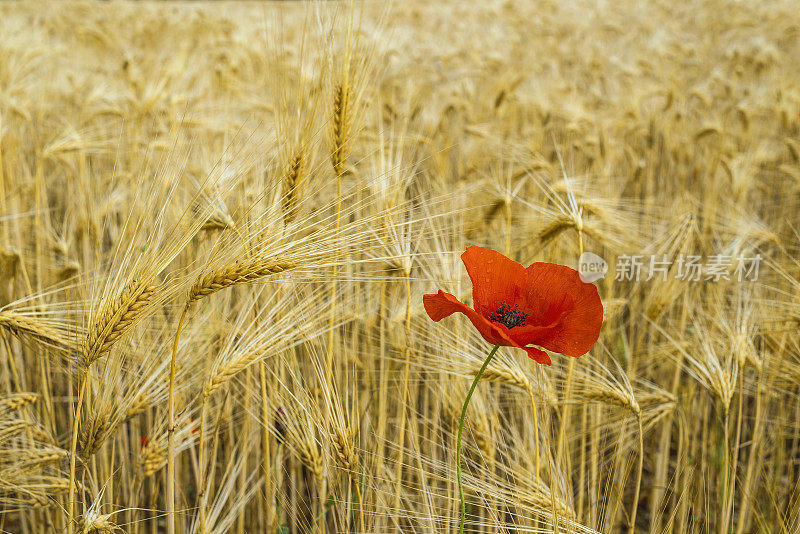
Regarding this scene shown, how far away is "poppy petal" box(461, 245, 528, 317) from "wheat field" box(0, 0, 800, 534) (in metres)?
0.10

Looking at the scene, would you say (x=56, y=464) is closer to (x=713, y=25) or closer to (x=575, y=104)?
(x=575, y=104)

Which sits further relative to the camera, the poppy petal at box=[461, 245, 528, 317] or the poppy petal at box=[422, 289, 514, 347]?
the poppy petal at box=[461, 245, 528, 317]

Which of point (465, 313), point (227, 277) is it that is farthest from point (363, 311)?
point (465, 313)

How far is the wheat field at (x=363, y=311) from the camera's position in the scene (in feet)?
3.09

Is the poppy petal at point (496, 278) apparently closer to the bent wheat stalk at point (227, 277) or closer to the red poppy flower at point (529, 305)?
the red poppy flower at point (529, 305)

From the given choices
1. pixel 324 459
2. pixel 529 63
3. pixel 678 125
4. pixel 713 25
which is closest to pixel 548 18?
pixel 713 25

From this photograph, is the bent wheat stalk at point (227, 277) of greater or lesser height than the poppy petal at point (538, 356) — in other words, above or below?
above

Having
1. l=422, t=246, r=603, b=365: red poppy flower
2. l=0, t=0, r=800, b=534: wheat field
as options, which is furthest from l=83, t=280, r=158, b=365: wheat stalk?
l=422, t=246, r=603, b=365: red poppy flower

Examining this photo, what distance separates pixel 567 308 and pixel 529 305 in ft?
0.21

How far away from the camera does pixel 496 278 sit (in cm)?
77

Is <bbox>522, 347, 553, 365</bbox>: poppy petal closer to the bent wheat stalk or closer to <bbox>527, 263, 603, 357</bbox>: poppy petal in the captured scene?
<bbox>527, 263, 603, 357</bbox>: poppy petal

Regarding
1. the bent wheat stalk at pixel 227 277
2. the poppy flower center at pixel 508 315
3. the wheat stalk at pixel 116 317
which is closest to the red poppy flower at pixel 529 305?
the poppy flower center at pixel 508 315

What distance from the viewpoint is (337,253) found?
0.87m

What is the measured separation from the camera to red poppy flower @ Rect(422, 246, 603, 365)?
666mm
